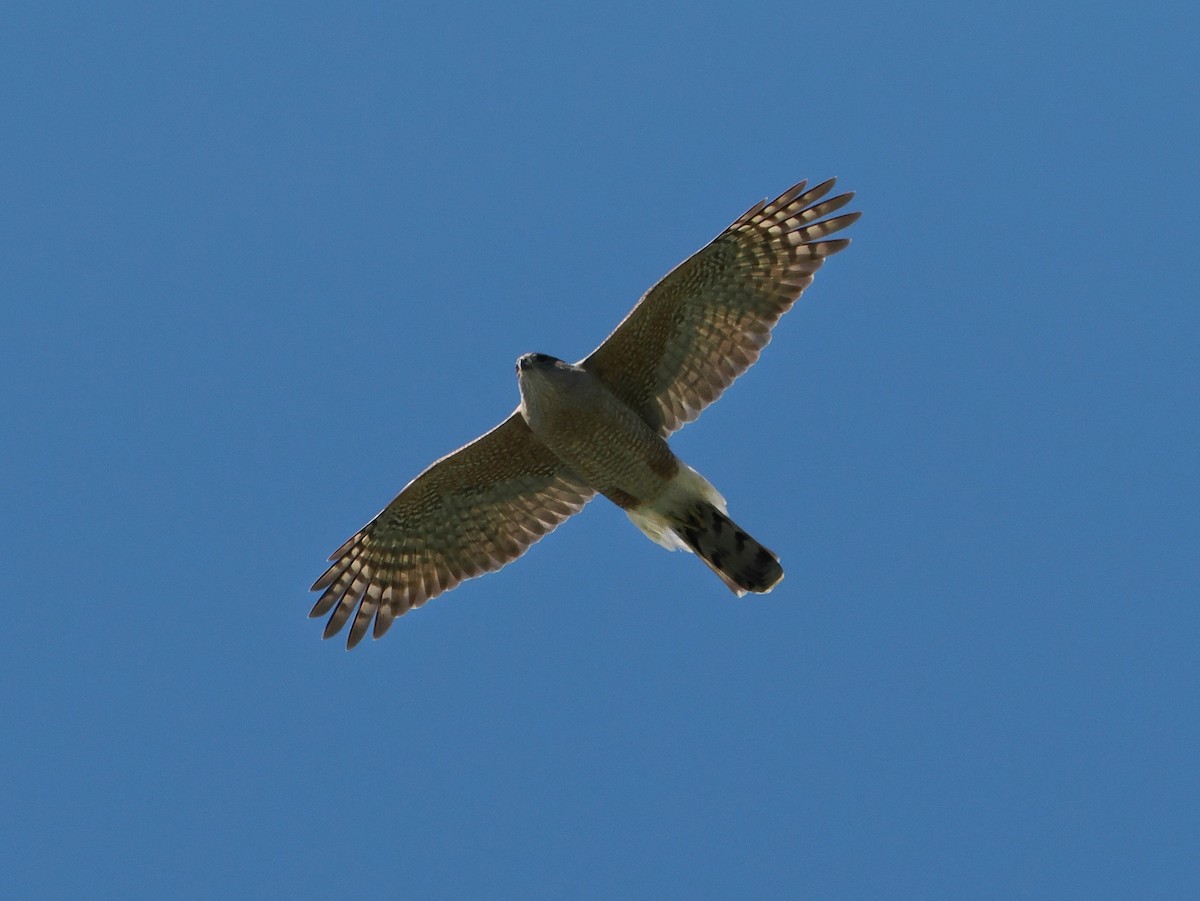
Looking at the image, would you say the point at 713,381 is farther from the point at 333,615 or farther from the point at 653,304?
the point at 333,615

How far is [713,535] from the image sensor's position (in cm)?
1470

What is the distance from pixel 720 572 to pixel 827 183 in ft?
11.1

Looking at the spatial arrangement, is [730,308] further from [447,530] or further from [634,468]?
[447,530]

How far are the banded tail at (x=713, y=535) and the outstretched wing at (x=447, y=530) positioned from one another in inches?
38.1

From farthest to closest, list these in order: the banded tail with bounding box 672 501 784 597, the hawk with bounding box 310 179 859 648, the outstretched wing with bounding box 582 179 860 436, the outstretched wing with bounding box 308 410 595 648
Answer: the outstretched wing with bounding box 308 410 595 648 → the banded tail with bounding box 672 501 784 597 → the outstretched wing with bounding box 582 179 860 436 → the hawk with bounding box 310 179 859 648

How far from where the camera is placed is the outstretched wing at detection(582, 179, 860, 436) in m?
14.5

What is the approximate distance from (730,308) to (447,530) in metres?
3.23

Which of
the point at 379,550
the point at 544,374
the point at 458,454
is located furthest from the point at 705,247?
the point at 379,550

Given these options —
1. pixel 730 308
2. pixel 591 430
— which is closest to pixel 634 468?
pixel 591 430

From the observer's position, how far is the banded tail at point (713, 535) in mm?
14570

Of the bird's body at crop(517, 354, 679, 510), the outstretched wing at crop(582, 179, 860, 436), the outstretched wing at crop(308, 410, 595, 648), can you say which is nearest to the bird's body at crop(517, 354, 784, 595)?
the bird's body at crop(517, 354, 679, 510)

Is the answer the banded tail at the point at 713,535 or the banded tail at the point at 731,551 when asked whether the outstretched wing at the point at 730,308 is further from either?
the banded tail at the point at 731,551

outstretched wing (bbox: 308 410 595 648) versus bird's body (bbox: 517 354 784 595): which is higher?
outstretched wing (bbox: 308 410 595 648)

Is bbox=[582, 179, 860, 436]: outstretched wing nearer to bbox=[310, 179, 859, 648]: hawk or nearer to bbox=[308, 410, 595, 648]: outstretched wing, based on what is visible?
bbox=[310, 179, 859, 648]: hawk
